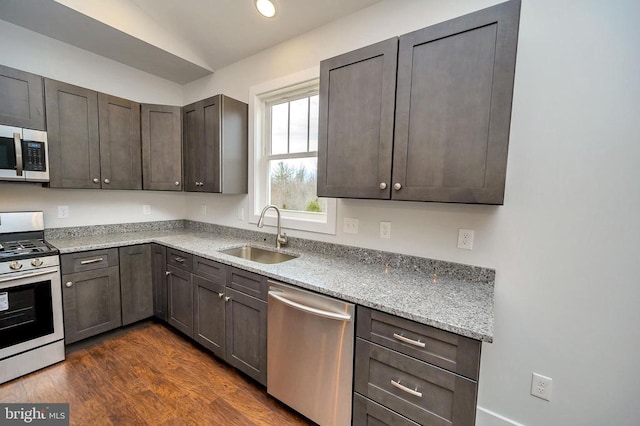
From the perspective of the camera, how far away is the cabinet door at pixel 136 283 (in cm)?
249

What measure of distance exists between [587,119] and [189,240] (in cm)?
305

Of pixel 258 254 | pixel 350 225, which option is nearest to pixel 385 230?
pixel 350 225

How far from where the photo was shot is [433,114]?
1.35 metres

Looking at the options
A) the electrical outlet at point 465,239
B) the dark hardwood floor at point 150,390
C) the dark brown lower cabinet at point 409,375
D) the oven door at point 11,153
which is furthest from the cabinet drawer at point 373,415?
the oven door at point 11,153

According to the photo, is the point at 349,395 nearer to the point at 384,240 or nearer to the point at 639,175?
the point at 384,240

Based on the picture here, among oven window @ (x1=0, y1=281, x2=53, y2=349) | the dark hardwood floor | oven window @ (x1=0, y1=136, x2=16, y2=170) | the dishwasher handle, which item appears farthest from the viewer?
oven window @ (x1=0, y1=136, x2=16, y2=170)

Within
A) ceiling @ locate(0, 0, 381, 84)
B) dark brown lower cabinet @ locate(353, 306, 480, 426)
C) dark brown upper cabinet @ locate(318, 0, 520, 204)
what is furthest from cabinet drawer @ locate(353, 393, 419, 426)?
ceiling @ locate(0, 0, 381, 84)

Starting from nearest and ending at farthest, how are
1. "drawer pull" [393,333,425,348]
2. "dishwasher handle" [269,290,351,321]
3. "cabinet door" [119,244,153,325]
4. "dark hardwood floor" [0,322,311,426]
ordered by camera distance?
1. "drawer pull" [393,333,425,348]
2. "dishwasher handle" [269,290,351,321]
3. "dark hardwood floor" [0,322,311,426]
4. "cabinet door" [119,244,153,325]

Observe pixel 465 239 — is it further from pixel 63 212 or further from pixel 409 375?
pixel 63 212

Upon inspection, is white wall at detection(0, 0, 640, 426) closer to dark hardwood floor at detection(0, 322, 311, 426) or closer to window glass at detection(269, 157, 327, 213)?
window glass at detection(269, 157, 327, 213)

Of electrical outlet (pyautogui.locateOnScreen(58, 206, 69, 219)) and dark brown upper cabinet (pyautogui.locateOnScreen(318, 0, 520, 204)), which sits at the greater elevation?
dark brown upper cabinet (pyautogui.locateOnScreen(318, 0, 520, 204))

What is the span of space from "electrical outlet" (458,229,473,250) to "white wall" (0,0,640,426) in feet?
0.10

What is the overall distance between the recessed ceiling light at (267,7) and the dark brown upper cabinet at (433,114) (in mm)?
869

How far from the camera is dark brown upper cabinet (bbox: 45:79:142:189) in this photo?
225 cm
